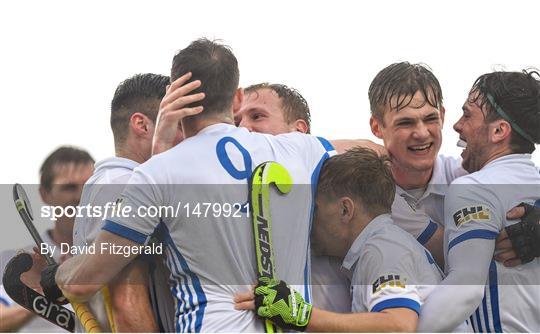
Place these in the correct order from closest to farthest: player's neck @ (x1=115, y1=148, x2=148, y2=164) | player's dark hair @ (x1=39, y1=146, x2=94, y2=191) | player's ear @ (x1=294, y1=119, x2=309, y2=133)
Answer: player's neck @ (x1=115, y1=148, x2=148, y2=164), player's ear @ (x1=294, y1=119, x2=309, y2=133), player's dark hair @ (x1=39, y1=146, x2=94, y2=191)

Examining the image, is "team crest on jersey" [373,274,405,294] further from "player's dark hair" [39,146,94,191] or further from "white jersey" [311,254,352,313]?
"player's dark hair" [39,146,94,191]

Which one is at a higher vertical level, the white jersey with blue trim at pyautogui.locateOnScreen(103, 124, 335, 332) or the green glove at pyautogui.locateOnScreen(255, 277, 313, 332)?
the white jersey with blue trim at pyautogui.locateOnScreen(103, 124, 335, 332)

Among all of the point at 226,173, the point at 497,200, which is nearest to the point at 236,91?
the point at 226,173

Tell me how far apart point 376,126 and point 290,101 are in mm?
539

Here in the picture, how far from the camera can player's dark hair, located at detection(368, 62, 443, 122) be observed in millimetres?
5234

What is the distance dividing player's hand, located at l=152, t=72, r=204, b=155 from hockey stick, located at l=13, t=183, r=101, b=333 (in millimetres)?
882

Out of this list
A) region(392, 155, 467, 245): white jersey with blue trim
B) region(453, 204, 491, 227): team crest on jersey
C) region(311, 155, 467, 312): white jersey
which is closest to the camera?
region(453, 204, 491, 227): team crest on jersey

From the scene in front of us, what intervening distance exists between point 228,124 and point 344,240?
855 millimetres

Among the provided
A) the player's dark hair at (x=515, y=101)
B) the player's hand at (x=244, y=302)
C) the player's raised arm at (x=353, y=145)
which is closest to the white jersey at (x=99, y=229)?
the player's hand at (x=244, y=302)

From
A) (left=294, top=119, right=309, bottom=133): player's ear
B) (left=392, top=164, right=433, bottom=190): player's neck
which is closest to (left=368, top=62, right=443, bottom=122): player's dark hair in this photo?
(left=392, top=164, right=433, bottom=190): player's neck

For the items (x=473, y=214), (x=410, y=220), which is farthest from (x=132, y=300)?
(x=473, y=214)

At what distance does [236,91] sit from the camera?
457 cm

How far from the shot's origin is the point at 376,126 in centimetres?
542

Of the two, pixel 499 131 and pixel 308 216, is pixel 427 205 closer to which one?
pixel 499 131
